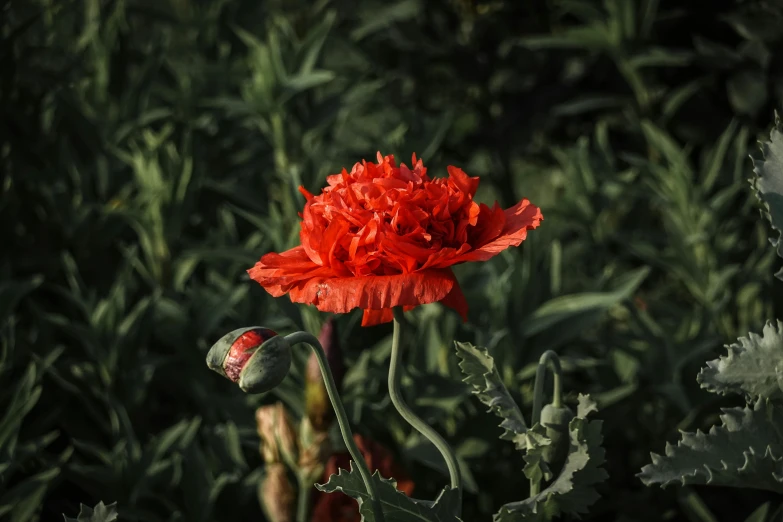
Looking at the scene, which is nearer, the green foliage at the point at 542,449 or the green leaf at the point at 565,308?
the green foliage at the point at 542,449

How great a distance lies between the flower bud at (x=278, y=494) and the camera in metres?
1.31

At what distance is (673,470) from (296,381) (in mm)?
701

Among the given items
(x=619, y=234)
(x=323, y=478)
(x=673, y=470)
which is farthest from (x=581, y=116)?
(x=673, y=470)

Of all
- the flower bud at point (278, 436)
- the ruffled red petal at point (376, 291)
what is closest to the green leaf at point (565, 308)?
the flower bud at point (278, 436)

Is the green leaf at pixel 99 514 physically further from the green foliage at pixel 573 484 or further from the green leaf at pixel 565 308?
the green leaf at pixel 565 308

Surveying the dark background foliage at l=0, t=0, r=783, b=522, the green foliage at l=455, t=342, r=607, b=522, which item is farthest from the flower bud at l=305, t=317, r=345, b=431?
the green foliage at l=455, t=342, r=607, b=522

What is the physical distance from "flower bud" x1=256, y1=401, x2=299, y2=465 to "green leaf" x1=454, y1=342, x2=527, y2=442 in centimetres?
38

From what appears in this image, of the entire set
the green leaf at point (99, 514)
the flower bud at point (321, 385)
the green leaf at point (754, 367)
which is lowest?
the flower bud at point (321, 385)

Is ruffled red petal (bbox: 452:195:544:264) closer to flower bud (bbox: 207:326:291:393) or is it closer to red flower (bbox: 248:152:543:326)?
red flower (bbox: 248:152:543:326)

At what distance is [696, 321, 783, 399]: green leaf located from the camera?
96 centimetres

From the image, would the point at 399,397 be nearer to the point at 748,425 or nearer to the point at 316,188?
the point at 748,425

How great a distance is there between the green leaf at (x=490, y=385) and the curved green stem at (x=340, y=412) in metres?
0.14

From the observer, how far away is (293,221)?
1.76 m

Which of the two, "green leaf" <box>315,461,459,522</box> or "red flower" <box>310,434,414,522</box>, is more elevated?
"green leaf" <box>315,461,459,522</box>
